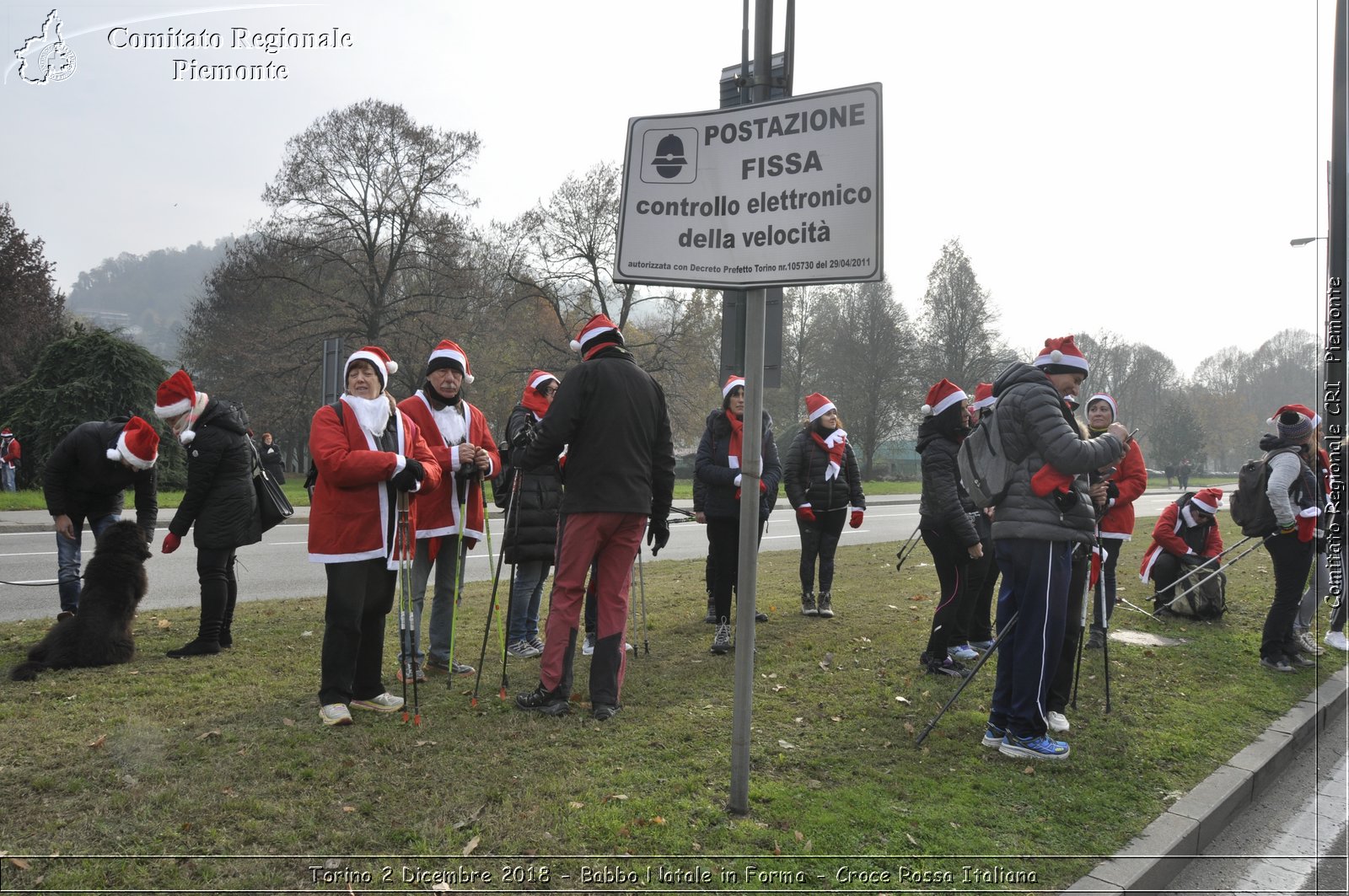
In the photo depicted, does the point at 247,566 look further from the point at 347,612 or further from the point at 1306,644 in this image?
→ the point at 1306,644

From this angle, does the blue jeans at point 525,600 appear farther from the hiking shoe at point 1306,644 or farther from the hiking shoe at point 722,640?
the hiking shoe at point 1306,644

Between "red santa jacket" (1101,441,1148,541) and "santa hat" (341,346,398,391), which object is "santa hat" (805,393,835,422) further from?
"santa hat" (341,346,398,391)

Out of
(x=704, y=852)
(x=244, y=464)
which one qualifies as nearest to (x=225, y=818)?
(x=704, y=852)

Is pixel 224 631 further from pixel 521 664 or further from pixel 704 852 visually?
pixel 704 852

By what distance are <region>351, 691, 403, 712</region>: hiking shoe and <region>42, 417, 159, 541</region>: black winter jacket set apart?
2.58 metres

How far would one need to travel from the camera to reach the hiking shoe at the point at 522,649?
6477mm

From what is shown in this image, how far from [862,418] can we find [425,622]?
42318mm

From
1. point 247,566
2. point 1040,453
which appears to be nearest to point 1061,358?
point 1040,453

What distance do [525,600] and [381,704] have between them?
1.60 m

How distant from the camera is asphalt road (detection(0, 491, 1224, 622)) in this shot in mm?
8992

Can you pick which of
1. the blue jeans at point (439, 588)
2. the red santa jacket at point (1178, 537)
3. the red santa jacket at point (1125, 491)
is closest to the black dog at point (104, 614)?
the blue jeans at point (439, 588)

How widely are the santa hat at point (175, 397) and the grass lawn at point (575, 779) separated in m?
1.66

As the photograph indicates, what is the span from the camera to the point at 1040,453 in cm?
479

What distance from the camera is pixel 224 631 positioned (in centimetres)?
654
